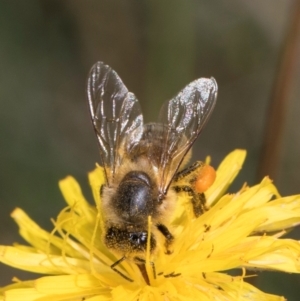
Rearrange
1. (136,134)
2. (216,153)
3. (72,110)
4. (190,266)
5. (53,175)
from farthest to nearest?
1. (72,110)
2. (216,153)
3. (53,175)
4. (136,134)
5. (190,266)

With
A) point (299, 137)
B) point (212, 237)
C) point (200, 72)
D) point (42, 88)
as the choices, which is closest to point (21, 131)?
point (42, 88)

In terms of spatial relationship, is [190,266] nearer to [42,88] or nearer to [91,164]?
[91,164]

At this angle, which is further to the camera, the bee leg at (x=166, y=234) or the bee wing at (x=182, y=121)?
the bee wing at (x=182, y=121)

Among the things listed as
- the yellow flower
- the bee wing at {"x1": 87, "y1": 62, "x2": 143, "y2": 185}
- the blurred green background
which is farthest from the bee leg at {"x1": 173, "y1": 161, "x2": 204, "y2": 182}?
the blurred green background

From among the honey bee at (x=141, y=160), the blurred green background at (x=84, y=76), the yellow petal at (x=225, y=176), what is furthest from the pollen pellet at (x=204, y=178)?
the blurred green background at (x=84, y=76)

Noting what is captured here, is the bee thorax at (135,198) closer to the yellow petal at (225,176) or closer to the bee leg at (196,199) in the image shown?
the bee leg at (196,199)

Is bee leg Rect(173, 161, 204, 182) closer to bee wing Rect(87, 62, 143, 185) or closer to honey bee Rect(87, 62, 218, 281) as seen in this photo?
honey bee Rect(87, 62, 218, 281)

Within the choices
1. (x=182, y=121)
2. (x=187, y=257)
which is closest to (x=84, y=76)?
(x=182, y=121)
